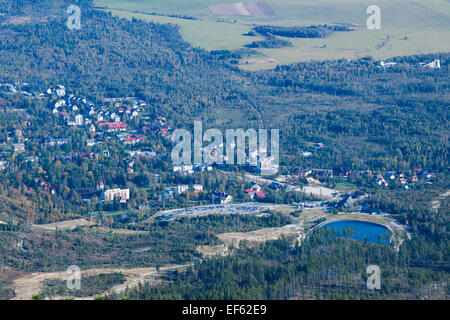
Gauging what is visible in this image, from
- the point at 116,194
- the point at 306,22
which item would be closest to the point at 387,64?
the point at 306,22

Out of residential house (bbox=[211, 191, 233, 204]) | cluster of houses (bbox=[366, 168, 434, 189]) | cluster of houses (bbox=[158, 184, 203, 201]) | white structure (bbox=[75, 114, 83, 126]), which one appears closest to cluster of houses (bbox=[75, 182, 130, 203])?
cluster of houses (bbox=[158, 184, 203, 201])

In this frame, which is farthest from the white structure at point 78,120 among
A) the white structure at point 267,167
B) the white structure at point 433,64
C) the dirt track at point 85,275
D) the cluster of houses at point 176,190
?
the white structure at point 433,64

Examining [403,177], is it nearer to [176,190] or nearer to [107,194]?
[176,190]

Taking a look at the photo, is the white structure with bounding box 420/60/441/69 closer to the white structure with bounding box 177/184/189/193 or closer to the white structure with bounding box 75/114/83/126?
the white structure with bounding box 75/114/83/126

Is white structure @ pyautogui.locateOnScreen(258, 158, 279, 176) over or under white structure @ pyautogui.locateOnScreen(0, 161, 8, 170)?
under

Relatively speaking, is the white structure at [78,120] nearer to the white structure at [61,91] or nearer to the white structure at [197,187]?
the white structure at [61,91]
